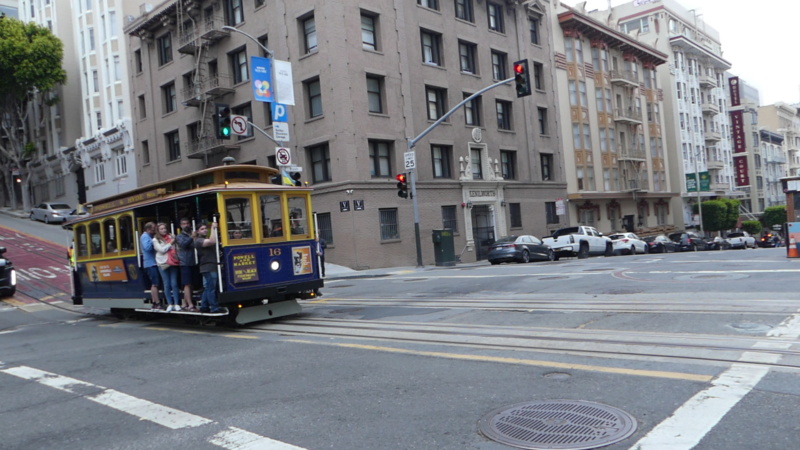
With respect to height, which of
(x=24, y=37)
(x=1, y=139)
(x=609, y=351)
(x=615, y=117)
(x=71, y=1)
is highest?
(x=71, y=1)

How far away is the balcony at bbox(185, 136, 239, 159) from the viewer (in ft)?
111

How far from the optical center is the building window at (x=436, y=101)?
3356 centimetres

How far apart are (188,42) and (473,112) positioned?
630 inches

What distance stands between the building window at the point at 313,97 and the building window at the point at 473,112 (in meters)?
9.08

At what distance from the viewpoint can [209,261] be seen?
416 inches

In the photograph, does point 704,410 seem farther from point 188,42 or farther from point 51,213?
point 51,213

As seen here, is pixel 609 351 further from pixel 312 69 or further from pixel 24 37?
pixel 24 37

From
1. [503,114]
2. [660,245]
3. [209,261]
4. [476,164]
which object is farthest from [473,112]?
[209,261]

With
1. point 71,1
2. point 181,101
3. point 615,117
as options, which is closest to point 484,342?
point 181,101

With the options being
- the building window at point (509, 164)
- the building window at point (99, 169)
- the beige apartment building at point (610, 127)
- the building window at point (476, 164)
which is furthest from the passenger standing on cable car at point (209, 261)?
the building window at point (99, 169)

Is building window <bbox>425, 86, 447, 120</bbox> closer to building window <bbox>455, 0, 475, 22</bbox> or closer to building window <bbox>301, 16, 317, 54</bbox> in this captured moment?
Result: building window <bbox>455, 0, 475, 22</bbox>

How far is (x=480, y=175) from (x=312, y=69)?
11.6 meters

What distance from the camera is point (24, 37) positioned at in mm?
47375

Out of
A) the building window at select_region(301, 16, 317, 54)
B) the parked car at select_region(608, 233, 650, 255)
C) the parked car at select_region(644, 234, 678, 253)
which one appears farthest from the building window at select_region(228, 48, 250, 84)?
the parked car at select_region(644, 234, 678, 253)
